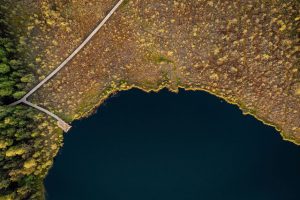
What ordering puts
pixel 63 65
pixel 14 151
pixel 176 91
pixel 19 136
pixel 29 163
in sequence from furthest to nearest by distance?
1. pixel 176 91
2. pixel 63 65
3. pixel 29 163
4. pixel 19 136
5. pixel 14 151

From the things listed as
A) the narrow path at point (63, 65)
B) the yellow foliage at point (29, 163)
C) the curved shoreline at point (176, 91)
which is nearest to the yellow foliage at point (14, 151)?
the yellow foliage at point (29, 163)

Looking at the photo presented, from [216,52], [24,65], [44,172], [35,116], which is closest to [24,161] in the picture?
[44,172]

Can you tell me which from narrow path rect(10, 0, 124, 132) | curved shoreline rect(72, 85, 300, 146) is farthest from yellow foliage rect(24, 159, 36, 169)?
curved shoreline rect(72, 85, 300, 146)

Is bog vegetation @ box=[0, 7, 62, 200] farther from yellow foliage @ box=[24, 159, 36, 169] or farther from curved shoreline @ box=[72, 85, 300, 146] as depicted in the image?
curved shoreline @ box=[72, 85, 300, 146]

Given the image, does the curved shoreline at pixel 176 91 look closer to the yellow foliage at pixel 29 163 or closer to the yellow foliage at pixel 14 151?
the yellow foliage at pixel 29 163

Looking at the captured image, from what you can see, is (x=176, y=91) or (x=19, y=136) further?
(x=176, y=91)

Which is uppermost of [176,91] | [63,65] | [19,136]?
[176,91]

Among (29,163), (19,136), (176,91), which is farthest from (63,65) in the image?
(176,91)

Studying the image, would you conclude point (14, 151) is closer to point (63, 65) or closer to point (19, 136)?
point (19, 136)
